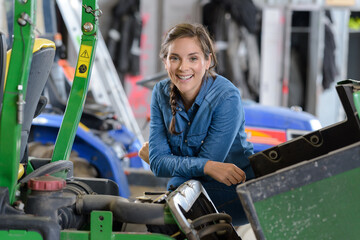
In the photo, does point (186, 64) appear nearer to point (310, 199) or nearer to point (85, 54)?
point (85, 54)

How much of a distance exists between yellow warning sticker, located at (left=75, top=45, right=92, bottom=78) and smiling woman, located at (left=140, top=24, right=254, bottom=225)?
1.11ft

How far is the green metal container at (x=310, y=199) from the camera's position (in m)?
1.92

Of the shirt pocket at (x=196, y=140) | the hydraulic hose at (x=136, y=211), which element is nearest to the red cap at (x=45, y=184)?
the hydraulic hose at (x=136, y=211)

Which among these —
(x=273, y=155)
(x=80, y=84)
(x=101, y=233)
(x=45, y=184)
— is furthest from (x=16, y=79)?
(x=273, y=155)

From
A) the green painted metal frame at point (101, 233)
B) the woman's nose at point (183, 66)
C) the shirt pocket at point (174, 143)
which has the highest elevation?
the woman's nose at point (183, 66)

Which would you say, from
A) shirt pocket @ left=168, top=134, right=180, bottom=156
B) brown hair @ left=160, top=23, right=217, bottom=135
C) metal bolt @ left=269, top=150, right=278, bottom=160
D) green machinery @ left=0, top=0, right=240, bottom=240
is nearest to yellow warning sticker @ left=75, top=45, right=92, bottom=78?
green machinery @ left=0, top=0, right=240, bottom=240

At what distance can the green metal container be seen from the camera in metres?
1.92

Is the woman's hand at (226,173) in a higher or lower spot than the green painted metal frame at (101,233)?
higher

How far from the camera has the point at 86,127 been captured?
14.9 ft

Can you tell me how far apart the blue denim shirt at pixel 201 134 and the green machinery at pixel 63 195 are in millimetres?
160

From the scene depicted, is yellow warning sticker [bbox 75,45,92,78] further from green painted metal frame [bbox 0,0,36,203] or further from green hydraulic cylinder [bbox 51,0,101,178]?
green painted metal frame [bbox 0,0,36,203]

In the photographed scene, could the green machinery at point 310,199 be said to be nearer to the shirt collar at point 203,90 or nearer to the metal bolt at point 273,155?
the metal bolt at point 273,155

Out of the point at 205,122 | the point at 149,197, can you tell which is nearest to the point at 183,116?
the point at 205,122

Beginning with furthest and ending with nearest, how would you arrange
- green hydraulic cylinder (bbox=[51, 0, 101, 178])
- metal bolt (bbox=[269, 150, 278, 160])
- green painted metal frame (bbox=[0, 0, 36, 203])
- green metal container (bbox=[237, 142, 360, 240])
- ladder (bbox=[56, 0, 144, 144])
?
1. ladder (bbox=[56, 0, 144, 144])
2. green hydraulic cylinder (bbox=[51, 0, 101, 178])
3. metal bolt (bbox=[269, 150, 278, 160])
4. green painted metal frame (bbox=[0, 0, 36, 203])
5. green metal container (bbox=[237, 142, 360, 240])
